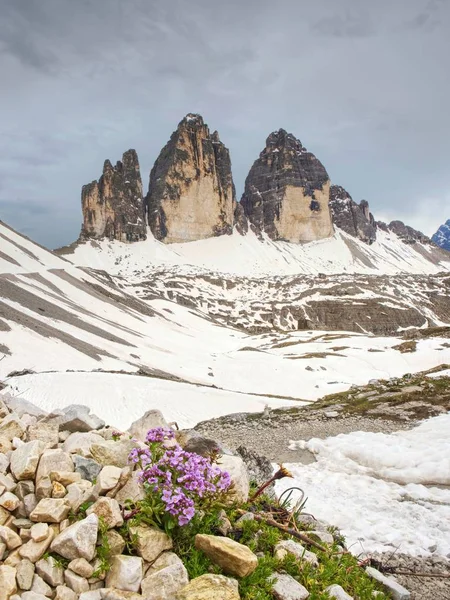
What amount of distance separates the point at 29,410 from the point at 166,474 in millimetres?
4706

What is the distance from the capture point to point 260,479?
973cm

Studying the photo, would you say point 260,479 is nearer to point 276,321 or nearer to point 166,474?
point 166,474

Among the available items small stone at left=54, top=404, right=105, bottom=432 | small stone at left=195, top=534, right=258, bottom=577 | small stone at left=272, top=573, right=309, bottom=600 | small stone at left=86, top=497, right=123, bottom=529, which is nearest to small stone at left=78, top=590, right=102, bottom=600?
small stone at left=86, top=497, right=123, bottom=529

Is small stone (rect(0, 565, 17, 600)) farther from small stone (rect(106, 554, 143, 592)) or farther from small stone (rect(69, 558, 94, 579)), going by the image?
small stone (rect(106, 554, 143, 592))

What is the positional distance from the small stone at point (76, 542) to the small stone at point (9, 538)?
1.53 feet

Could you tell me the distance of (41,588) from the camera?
4340mm

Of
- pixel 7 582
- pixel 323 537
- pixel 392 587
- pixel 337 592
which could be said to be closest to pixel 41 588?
pixel 7 582

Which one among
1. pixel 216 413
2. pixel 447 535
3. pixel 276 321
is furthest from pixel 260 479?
pixel 276 321

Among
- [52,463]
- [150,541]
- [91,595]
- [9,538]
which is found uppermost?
[52,463]

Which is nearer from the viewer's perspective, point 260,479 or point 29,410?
point 29,410

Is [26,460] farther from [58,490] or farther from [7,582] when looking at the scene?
[7,582]

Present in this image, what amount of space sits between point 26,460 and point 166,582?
2658mm

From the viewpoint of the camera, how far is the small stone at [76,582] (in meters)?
4.41

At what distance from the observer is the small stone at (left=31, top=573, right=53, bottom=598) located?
14.2ft
